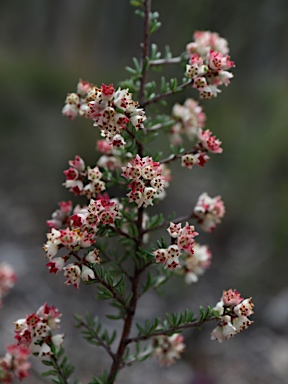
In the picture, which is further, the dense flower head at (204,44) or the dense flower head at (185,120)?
the dense flower head at (185,120)

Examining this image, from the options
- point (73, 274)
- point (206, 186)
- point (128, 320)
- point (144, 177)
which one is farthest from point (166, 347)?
point (206, 186)

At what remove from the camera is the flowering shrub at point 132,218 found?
1134mm

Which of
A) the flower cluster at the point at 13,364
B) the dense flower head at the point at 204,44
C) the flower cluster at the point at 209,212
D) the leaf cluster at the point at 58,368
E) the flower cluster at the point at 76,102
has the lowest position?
the leaf cluster at the point at 58,368

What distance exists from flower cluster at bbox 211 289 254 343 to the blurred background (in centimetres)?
117

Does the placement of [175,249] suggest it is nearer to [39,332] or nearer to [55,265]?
[55,265]

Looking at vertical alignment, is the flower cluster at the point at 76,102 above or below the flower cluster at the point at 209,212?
above

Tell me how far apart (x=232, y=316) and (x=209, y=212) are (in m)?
0.38

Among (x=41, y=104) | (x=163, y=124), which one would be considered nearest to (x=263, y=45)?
(x=41, y=104)

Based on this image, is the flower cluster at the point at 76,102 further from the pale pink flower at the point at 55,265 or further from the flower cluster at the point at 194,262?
the flower cluster at the point at 194,262

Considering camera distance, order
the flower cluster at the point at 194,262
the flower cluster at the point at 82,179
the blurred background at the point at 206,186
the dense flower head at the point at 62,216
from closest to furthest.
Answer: the flower cluster at the point at 82,179
the dense flower head at the point at 62,216
the flower cluster at the point at 194,262
the blurred background at the point at 206,186

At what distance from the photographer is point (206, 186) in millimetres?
5906

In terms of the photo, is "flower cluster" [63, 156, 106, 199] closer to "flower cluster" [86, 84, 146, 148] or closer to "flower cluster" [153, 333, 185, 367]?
"flower cluster" [86, 84, 146, 148]

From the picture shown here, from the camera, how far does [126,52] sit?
42.8 ft

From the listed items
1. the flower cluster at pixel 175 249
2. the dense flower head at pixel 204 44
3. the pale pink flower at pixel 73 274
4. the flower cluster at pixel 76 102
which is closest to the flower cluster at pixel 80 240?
the pale pink flower at pixel 73 274
